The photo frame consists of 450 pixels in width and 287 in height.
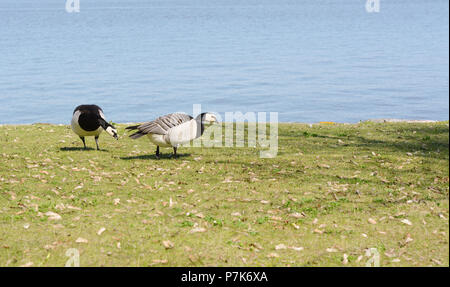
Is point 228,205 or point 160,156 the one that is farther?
point 160,156

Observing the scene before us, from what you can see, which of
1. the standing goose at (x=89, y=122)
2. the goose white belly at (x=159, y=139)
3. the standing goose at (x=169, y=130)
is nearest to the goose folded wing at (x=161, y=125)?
the standing goose at (x=169, y=130)

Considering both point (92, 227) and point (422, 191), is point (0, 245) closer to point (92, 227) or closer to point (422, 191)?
point (92, 227)

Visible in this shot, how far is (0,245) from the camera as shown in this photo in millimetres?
10281

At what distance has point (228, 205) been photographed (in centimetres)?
1259

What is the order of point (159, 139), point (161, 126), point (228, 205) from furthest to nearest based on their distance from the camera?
point (159, 139) → point (161, 126) → point (228, 205)

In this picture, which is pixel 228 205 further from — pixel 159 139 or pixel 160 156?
pixel 160 156

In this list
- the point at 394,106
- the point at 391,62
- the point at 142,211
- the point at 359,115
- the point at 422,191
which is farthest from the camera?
the point at 391,62

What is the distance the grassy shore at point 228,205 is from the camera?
9797 mm

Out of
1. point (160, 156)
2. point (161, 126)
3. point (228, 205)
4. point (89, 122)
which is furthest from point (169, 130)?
point (228, 205)

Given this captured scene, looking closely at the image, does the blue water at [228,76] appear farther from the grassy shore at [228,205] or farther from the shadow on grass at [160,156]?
the shadow on grass at [160,156]

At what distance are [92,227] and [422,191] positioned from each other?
8111 mm

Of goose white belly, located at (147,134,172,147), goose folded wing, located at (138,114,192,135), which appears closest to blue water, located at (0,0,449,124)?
goose folded wing, located at (138,114,192,135)

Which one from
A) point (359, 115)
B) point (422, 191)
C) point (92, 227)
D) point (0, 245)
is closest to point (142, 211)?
point (92, 227)

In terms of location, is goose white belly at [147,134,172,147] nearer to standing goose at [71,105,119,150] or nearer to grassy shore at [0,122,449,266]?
grassy shore at [0,122,449,266]
